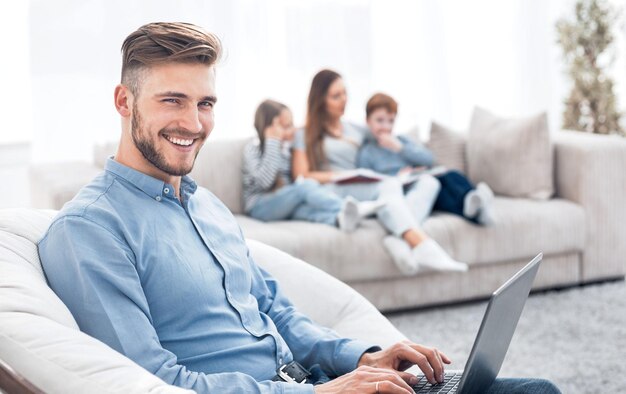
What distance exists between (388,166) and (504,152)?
1.84 ft

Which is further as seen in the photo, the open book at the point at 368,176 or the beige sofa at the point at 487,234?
the open book at the point at 368,176

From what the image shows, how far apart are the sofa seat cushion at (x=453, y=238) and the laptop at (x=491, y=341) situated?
79.9 inches

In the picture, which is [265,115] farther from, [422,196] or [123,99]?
[123,99]

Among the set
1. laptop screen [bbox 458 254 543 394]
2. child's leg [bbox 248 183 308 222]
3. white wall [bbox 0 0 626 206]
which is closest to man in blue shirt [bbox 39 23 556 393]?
laptop screen [bbox 458 254 543 394]

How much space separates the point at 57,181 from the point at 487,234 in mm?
1834

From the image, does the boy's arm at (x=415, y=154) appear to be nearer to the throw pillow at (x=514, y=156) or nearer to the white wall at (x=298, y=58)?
the throw pillow at (x=514, y=156)

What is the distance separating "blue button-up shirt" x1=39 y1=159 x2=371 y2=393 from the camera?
1.59 metres

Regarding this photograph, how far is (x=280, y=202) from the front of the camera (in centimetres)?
417

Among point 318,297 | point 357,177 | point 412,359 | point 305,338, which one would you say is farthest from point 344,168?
point 412,359

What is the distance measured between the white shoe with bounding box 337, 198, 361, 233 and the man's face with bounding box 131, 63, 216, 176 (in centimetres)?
221

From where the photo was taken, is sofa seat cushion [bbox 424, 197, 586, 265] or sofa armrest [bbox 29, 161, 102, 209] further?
sofa seat cushion [bbox 424, 197, 586, 265]

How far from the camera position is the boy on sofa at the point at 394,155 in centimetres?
437

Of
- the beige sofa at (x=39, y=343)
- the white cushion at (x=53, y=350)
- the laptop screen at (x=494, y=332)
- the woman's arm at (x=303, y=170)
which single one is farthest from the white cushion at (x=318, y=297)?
the woman's arm at (x=303, y=170)

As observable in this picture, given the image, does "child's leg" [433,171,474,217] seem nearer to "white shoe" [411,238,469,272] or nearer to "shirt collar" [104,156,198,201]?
"white shoe" [411,238,469,272]
